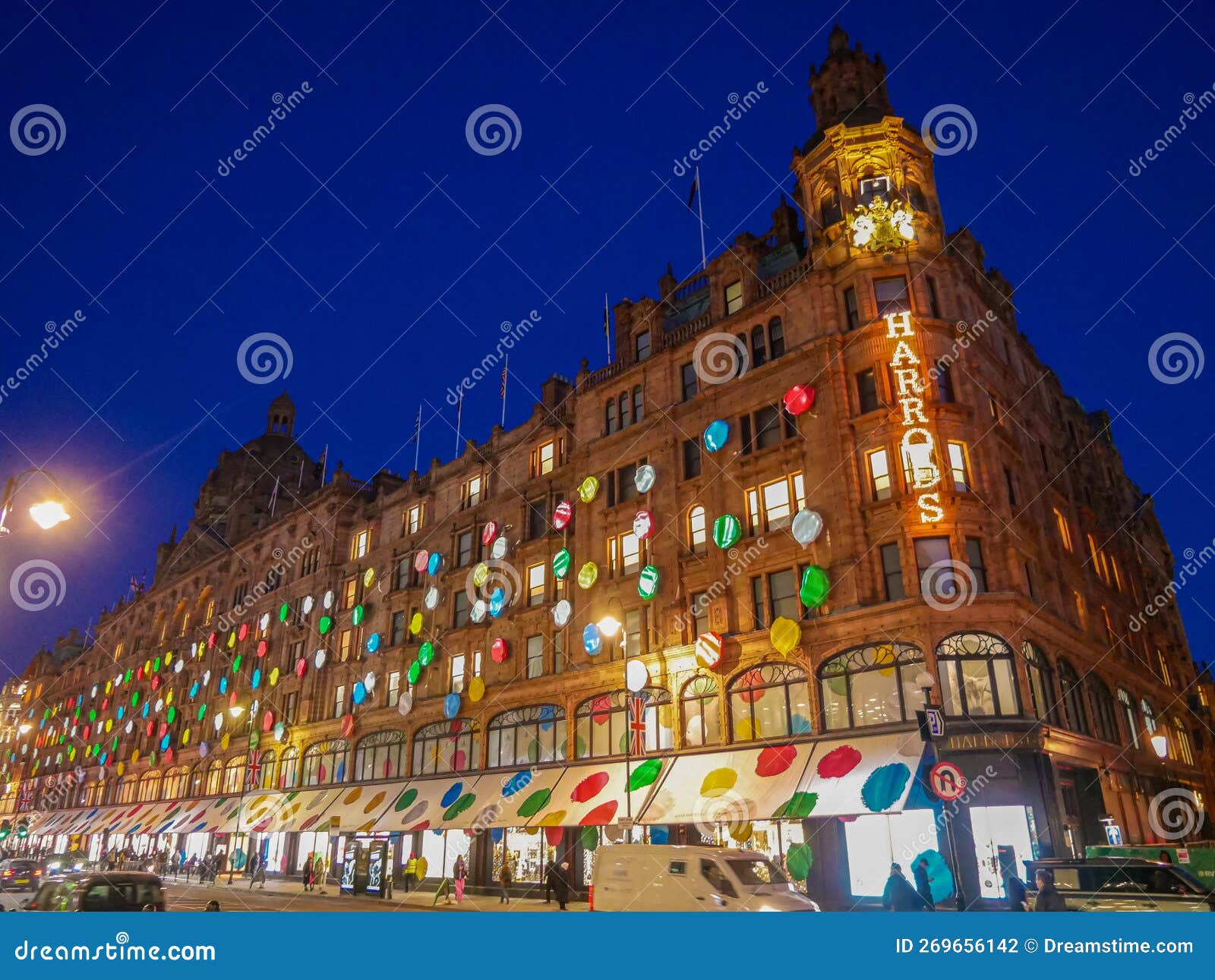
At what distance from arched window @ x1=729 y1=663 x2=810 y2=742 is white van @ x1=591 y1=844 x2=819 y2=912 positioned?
A: 11.1m

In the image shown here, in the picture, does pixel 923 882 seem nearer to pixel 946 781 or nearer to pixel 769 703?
pixel 946 781

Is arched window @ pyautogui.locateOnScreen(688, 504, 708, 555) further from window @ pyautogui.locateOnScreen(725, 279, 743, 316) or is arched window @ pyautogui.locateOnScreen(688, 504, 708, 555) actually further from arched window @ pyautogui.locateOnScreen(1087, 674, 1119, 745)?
arched window @ pyautogui.locateOnScreen(1087, 674, 1119, 745)

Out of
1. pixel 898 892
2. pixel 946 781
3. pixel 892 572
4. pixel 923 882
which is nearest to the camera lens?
pixel 898 892

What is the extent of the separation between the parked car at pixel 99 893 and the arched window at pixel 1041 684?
2546 cm

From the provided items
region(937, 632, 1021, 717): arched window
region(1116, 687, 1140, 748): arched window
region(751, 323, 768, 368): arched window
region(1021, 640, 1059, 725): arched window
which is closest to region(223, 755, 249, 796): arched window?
region(751, 323, 768, 368): arched window

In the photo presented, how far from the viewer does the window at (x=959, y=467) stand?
29266mm

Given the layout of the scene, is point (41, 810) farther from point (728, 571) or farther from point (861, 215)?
point (861, 215)

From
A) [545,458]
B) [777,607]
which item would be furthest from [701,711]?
[545,458]

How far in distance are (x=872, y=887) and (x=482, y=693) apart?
20878 millimetres

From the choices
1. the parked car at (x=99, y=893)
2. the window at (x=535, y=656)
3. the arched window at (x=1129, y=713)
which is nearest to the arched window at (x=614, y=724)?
the window at (x=535, y=656)

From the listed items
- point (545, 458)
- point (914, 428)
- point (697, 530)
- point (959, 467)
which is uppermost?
point (545, 458)

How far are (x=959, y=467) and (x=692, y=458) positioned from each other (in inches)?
448

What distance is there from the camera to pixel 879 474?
3042 centimetres

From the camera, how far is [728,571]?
108 ft
